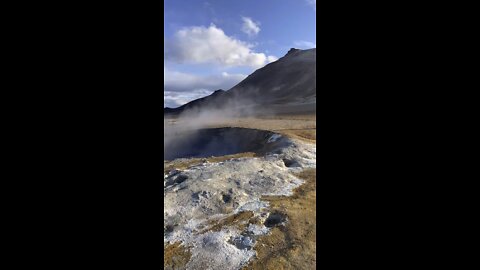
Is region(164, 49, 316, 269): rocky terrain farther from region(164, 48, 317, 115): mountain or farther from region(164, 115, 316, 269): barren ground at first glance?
region(164, 48, 317, 115): mountain

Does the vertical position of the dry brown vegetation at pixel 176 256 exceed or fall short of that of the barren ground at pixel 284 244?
it falls short

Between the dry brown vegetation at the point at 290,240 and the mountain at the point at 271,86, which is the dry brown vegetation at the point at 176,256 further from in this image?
the mountain at the point at 271,86

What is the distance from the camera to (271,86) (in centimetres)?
6706

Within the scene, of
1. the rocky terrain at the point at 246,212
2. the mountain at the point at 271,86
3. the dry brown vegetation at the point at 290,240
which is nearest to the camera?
the dry brown vegetation at the point at 290,240

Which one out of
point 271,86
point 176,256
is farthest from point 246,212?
point 271,86

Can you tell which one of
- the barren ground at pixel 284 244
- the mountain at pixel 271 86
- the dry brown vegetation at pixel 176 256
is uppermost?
the mountain at pixel 271 86

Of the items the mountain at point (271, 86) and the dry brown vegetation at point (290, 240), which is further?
the mountain at point (271, 86)

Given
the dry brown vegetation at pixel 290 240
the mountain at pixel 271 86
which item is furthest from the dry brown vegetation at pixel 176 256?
the mountain at pixel 271 86

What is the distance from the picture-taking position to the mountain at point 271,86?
190 feet
